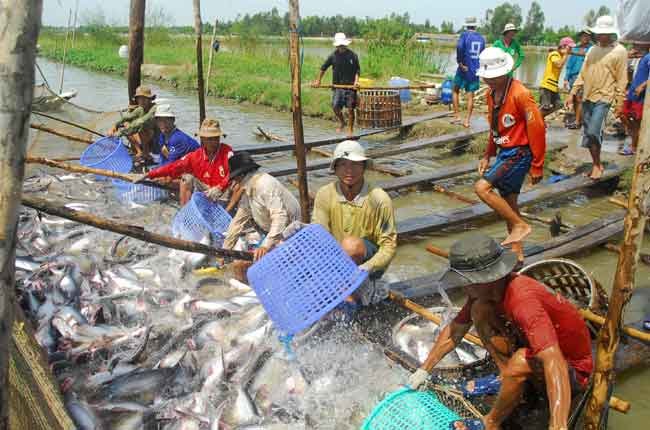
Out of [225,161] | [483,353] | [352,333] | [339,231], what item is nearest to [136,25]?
[225,161]

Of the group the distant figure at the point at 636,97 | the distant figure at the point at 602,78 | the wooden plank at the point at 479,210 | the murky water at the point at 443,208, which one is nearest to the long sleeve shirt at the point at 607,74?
the distant figure at the point at 602,78

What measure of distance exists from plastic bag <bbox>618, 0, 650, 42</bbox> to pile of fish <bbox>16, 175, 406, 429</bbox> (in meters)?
5.42

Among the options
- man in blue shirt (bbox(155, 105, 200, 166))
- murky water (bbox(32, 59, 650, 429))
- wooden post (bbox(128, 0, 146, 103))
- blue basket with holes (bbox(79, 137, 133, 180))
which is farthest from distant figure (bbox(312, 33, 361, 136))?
blue basket with holes (bbox(79, 137, 133, 180))

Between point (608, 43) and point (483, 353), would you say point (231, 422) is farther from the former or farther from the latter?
point (608, 43)

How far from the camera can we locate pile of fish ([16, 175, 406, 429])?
3541 millimetres

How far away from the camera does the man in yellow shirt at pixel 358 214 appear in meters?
4.19

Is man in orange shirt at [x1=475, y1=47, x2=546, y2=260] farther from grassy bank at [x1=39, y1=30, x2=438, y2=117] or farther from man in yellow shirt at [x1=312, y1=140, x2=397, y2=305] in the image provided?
grassy bank at [x1=39, y1=30, x2=438, y2=117]

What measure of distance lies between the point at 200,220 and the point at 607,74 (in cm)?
545

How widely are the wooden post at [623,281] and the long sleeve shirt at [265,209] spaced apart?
2702 mm

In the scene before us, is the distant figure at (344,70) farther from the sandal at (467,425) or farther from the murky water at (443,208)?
the sandal at (467,425)

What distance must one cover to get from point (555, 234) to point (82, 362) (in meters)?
5.33

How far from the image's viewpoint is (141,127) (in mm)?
8008

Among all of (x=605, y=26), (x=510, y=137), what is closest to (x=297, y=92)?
(x=510, y=137)

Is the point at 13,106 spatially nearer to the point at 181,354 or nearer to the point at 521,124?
the point at 181,354
